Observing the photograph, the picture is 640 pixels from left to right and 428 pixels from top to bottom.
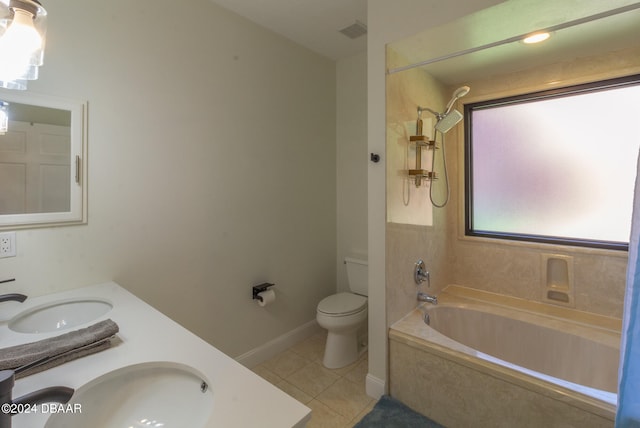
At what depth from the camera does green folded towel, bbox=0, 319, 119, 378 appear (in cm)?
85

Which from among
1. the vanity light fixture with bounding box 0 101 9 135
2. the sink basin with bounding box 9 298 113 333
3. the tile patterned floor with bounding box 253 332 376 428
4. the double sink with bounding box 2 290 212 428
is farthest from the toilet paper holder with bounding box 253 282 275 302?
the vanity light fixture with bounding box 0 101 9 135

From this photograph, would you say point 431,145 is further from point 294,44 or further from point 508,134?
point 294,44

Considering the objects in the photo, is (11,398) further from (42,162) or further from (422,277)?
(422,277)

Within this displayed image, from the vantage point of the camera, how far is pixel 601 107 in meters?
1.99

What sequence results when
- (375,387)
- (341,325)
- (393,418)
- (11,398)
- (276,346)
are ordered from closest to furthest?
1. (11,398)
2. (393,418)
3. (375,387)
4. (341,325)
5. (276,346)

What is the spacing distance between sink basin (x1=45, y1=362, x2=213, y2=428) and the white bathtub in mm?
1368

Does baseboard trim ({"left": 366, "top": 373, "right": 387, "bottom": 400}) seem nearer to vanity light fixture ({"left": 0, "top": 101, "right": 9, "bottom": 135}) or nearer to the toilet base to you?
the toilet base

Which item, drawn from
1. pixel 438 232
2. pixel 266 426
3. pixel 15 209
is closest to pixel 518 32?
pixel 438 232

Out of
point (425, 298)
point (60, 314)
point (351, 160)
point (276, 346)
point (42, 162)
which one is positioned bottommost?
point (276, 346)

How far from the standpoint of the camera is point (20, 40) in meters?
1.08

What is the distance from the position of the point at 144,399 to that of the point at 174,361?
0.41 ft

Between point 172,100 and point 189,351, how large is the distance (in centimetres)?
156

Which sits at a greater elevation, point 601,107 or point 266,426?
point 601,107

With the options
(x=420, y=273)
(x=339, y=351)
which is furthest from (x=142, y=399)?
(x=420, y=273)
